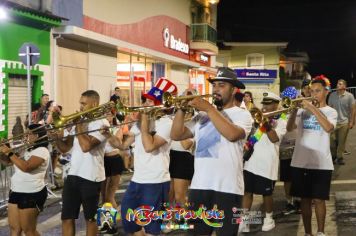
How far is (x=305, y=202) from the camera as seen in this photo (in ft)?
19.1

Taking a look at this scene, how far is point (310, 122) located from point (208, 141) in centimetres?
225

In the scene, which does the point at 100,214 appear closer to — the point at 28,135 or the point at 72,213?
the point at 72,213

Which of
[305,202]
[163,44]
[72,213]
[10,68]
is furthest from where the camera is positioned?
[163,44]

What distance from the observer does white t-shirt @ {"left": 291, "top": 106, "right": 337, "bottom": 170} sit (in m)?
5.70

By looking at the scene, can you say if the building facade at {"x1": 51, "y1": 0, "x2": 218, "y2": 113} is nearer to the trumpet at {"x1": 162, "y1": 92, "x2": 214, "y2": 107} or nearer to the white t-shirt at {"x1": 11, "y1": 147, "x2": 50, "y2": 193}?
the white t-shirt at {"x1": 11, "y1": 147, "x2": 50, "y2": 193}

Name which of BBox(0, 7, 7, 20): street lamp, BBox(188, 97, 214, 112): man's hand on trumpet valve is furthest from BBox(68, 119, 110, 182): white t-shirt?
BBox(0, 7, 7, 20): street lamp

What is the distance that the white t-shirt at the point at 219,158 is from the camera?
3910 mm

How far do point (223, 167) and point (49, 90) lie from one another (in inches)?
352

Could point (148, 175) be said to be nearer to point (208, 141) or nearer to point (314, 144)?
point (208, 141)

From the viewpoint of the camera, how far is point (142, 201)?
5023 millimetres

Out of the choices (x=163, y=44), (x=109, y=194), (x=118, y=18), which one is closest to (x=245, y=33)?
(x=163, y=44)

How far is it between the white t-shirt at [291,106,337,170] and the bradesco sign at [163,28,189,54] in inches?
579

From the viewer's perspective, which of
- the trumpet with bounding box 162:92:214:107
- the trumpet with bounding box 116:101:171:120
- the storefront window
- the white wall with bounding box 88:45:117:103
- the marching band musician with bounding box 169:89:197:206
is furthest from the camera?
the storefront window

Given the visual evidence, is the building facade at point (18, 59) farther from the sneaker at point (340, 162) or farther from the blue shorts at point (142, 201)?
the sneaker at point (340, 162)
